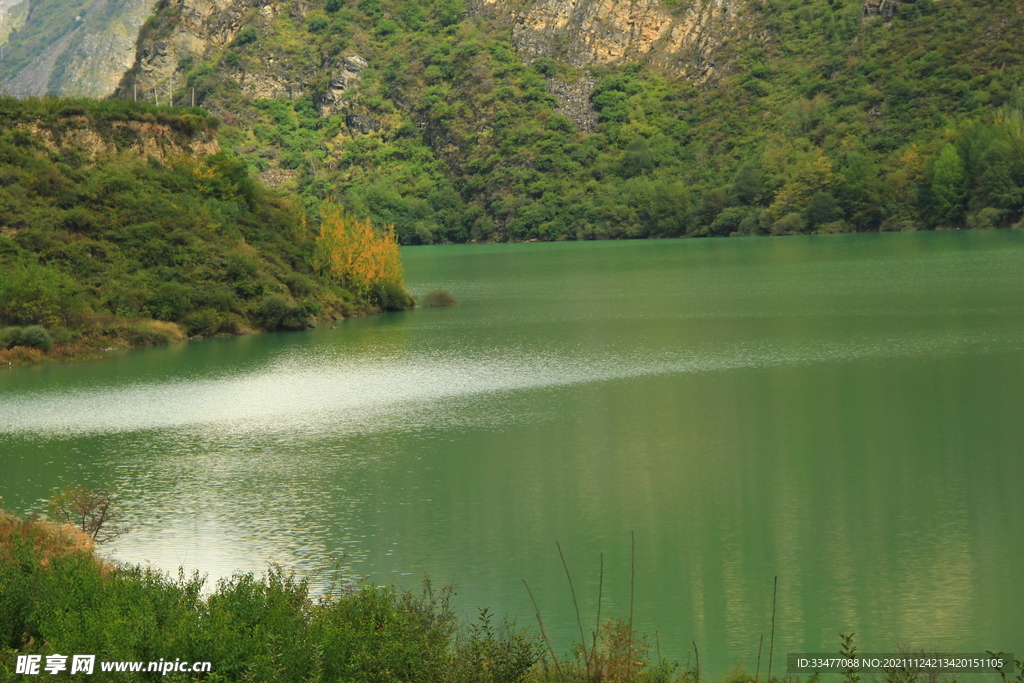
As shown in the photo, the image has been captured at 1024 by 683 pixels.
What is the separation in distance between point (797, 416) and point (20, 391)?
22909 mm

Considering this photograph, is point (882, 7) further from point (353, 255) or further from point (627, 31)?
point (353, 255)

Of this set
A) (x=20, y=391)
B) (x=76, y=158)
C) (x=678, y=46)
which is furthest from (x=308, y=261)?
(x=678, y=46)

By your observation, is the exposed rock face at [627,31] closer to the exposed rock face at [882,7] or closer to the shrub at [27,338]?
the exposed rock face at [882,7]

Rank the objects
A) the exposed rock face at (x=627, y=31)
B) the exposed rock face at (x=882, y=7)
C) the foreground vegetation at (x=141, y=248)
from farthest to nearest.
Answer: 1. the exposed rock face at (x=627, y=31)
2. the exposed rock face at (x=882, y=7)
3. the foreground vegetation at (x=141, y=248)

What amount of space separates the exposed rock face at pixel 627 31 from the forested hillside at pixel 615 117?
114 centimetres

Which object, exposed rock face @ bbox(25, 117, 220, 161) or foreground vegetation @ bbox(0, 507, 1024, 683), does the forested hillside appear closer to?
exposed rock face @ bbox(25, 117, 220, 161)

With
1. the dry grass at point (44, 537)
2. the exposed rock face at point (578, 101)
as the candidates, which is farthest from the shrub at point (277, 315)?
the exposed rock face at point (578, 101)

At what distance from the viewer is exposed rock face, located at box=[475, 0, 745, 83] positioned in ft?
511

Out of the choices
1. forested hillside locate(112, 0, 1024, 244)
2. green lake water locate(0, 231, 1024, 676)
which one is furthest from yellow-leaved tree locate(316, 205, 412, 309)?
forested hillside locate(112, 0, 1024, 244)

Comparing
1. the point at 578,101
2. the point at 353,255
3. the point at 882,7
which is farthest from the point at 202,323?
the point at 578,101

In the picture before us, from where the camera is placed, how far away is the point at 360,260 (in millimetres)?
57344

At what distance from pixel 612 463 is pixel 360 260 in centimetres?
3692

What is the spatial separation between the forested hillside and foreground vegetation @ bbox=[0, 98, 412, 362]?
66.5 m

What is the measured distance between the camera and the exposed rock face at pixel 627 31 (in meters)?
156
